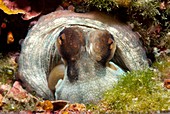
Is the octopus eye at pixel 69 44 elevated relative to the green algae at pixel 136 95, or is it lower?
elevated

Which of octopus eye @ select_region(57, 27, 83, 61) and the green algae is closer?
the green algae

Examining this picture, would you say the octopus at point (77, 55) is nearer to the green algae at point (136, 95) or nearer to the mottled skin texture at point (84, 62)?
the mottled skin texture at point (84, 62)

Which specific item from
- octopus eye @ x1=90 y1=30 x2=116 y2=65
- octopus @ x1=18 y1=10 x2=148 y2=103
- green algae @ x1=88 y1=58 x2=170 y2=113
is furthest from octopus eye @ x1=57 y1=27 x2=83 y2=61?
green algae @ x1=88 y1=58 x2=170 y2=113

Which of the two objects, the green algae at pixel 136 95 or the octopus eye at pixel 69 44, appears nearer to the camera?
A: the green algae at pixel 136 95

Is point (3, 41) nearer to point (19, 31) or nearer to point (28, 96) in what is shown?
point (19, 31)

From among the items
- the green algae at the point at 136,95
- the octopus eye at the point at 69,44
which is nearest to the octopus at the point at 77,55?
the octopus eye at the point at 69,44

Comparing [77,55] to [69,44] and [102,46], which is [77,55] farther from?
[102,46]

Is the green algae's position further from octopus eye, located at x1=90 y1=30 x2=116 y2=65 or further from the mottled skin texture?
octopus eye, located at x1=90 y1=30 x2=116 y2=65

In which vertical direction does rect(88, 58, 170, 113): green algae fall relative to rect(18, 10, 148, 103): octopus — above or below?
below
